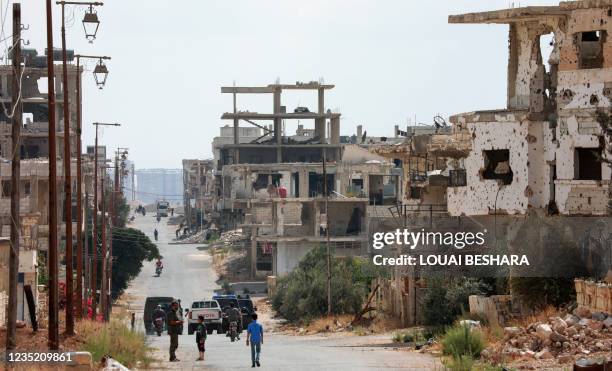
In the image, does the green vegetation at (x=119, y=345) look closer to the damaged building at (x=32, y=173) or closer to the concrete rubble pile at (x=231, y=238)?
the damaged building at (x=32, y=173)

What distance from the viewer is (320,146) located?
4953 inches

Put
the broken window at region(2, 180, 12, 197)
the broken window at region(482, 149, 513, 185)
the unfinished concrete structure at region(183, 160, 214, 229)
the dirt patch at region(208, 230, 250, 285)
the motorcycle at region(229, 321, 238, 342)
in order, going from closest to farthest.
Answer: the motorcycle at region(229, 321, 238, 342) < the broken window at region(482, 149, 513, 185) < the broken window at region(2, 180, 12, 197) < the dirt patch at region(208, 230, 250, 285) < the unfinished concrete structure at region(183, 160, 214, 229)

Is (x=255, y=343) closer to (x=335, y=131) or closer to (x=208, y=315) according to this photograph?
(x=208, y=315)

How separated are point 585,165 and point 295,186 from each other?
72.2 m

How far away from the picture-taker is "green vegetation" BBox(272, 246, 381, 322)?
62.1 meters

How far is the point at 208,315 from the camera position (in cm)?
5097

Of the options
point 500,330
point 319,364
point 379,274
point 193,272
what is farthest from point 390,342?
point 193,272

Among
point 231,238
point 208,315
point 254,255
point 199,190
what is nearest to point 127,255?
point 254,255

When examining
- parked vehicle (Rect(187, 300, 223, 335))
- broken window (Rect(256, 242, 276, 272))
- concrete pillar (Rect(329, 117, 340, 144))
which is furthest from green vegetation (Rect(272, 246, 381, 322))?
concrete pillar (Rect(329, 117, 340, 144))

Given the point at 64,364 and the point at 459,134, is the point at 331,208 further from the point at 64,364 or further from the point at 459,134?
the point at 64,364

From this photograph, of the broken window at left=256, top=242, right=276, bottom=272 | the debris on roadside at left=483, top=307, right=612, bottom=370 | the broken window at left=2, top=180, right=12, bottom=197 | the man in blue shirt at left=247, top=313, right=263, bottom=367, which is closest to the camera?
the debris on roadside at left=483, top=307, right=612, bottom=370

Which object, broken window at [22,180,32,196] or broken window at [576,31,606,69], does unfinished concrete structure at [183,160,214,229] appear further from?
broken window at [576,31,606,69]

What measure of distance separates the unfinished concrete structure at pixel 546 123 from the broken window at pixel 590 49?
0.03 metres

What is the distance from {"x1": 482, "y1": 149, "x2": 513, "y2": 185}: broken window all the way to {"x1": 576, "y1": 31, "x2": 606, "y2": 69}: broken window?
12.8ft
